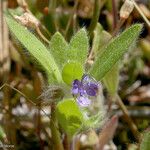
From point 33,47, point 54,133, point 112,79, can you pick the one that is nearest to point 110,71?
point 112,79

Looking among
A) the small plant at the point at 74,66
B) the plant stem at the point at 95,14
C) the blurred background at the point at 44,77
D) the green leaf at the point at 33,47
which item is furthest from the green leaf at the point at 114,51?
the plant stem at the point at 95,14

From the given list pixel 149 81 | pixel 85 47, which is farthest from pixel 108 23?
pixel 85 47

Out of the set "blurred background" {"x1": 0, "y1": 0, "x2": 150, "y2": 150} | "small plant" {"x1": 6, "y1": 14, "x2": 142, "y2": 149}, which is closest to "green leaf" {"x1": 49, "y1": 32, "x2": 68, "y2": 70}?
"small plant" {"x1": 6, "y1": 14, "x2": 142, "y2": 149}

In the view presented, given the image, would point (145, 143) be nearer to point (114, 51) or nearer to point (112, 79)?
point (114, 51)

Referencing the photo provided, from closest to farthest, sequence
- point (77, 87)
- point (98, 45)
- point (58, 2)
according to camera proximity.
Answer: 1. point (77, 87)
2. point (98, 45)
3. point (58, 2)

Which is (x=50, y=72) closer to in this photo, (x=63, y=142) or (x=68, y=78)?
(x=68, y=78)

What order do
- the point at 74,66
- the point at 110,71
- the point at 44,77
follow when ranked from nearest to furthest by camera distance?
the point at 74,66 → the point at 110,71 → the point at 44,77

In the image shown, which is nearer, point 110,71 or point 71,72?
point 71,72
